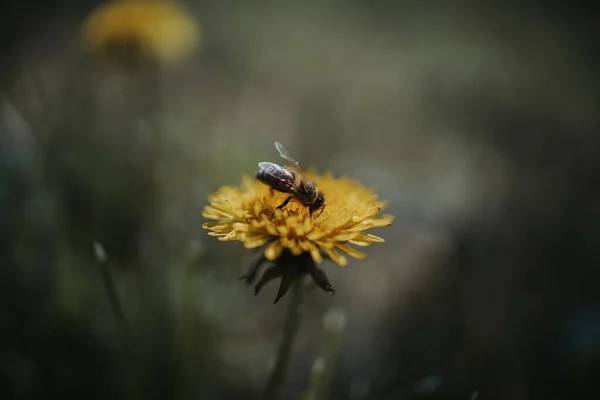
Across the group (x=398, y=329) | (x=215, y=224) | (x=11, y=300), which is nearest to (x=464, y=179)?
(x=398, y=329)

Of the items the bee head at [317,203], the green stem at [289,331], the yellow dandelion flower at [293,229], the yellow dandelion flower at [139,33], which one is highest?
the yellow dandelion flower at [139,33]

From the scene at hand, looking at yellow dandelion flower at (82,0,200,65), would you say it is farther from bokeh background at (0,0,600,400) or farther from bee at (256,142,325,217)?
bee at (256,142,325,217)

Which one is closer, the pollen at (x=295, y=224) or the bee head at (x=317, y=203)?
the pollen at (x=295, y=224)

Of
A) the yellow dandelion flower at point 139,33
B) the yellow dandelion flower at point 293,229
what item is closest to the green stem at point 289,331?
the yellow dandelion flower at point 293,229

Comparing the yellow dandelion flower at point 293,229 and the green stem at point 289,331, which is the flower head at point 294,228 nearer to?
the yellow dandelion flower at point 293,229

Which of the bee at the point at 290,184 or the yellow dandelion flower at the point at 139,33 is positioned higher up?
the yellow dandelion flower at the point at 139,33

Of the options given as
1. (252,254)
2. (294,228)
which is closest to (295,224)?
(294,228)

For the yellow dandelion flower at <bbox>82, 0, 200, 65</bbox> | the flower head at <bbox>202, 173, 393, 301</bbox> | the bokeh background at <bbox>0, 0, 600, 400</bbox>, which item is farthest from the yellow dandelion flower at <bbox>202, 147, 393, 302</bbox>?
the yellow dandelion flower at <bbox>82, 0, 200, 65</bbox>
